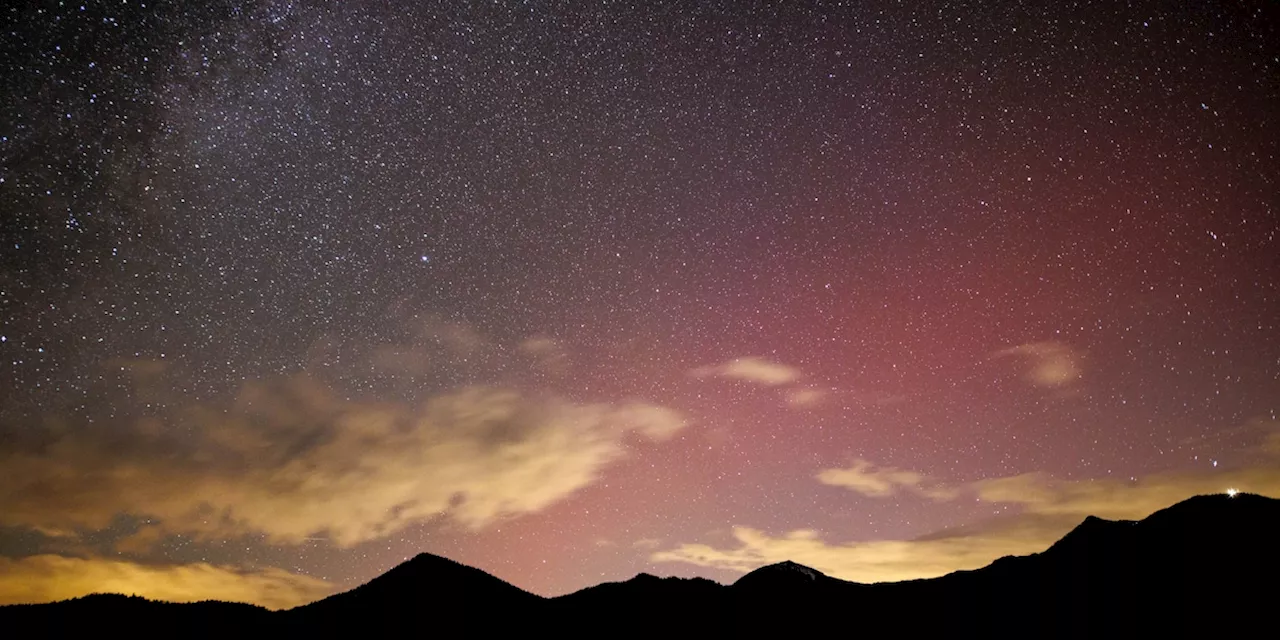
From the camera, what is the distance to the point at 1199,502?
152 ft

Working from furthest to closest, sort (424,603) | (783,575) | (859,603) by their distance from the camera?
(783,575) → (424,603) → (859,603)

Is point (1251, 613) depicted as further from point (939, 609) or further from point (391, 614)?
point (391, 614)

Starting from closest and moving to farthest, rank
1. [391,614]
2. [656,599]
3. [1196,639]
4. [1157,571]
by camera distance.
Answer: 1. [1196,639]
2. [1157,571]
3. [391,614]
4. [656,599]

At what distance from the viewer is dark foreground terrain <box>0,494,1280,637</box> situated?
39344 millimetres

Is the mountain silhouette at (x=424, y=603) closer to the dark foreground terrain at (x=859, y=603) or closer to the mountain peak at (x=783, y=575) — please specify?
the dark foreground terrain at (x=859, y=603)

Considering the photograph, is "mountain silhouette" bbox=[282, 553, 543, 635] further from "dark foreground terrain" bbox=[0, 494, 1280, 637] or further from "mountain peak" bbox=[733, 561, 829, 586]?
"mountain peak" bbox=[733, 561, 829, 586]

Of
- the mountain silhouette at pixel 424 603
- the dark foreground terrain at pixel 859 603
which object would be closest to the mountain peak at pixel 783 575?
the dark foreground terrain at pixel 859 603

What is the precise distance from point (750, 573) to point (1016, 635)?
20.4 metres

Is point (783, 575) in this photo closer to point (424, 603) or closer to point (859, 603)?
point (859, 603)

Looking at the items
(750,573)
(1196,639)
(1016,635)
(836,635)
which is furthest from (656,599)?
(1196,639)

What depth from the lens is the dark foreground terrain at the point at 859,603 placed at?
39.3m

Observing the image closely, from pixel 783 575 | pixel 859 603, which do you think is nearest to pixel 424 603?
pixel 783 575

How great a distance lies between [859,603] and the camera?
5084 cm

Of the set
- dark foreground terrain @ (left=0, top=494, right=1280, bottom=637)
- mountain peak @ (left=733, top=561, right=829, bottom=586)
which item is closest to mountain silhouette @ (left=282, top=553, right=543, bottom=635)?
dark foreground terrain @ (left=0, top=494, right=1280, bottom=637)
